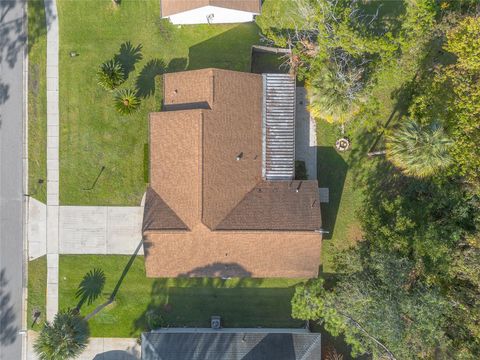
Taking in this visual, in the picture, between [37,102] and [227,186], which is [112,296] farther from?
[37,102]

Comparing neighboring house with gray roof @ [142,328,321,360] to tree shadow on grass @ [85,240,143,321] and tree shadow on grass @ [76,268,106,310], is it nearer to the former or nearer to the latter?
tree shadow on grass @ [85,240,143,321]

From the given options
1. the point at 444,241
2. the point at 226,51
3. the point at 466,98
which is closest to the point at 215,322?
the point at 444,241

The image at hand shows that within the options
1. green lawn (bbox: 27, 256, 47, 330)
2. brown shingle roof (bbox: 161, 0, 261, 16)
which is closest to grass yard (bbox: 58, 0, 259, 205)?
brown shingle roof (bbox: 161, 0, 261, 16)

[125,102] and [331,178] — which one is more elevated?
[125,102]

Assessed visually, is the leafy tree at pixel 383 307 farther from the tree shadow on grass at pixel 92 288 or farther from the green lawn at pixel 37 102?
the green lawn at pixel 37 102

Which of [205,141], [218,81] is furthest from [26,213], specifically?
[218,81]

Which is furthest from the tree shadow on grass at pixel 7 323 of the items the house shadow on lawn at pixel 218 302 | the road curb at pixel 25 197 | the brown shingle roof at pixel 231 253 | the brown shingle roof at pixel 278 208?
the brown shingle roof at pixel 278 208
